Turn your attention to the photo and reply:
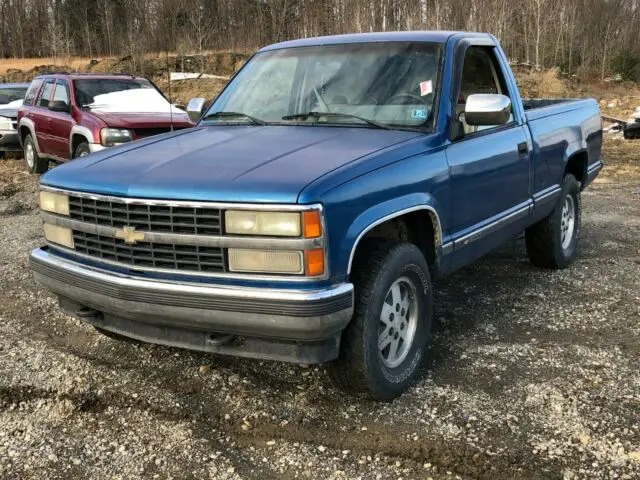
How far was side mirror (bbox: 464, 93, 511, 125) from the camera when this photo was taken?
3805 millimetres

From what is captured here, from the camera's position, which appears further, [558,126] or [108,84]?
[108,84]

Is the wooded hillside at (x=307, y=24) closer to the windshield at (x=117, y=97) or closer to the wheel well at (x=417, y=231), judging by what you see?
the windshield at (x=117, y=97)

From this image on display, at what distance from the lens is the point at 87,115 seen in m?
9.75

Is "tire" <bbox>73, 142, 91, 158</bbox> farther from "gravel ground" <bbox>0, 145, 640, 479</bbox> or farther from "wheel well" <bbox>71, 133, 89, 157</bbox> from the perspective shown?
"gravel ground" <bbox>0, 145, 640, 479</bbox>

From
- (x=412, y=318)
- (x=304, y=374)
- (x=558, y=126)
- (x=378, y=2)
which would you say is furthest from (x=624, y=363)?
(x=378, y=2)

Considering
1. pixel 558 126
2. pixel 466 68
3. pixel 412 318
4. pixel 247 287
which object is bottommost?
pixel 412 318

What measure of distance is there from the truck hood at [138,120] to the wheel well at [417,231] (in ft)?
20.0

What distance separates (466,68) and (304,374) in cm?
225

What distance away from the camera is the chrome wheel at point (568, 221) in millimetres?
5922

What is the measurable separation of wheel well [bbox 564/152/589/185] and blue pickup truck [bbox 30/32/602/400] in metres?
1.43

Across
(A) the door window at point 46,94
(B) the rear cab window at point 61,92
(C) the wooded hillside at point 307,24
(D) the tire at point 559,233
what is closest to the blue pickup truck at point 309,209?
(D) the tire at point 559,233

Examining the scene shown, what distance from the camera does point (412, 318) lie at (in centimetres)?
365

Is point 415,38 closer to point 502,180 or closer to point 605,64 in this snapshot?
point 502,180

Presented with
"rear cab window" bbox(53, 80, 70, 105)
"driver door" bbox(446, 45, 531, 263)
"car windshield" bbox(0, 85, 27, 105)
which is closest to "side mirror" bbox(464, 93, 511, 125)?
"driver door" bbox(446, 45, 531, 263)
